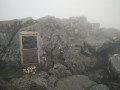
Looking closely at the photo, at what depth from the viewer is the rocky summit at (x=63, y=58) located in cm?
1362

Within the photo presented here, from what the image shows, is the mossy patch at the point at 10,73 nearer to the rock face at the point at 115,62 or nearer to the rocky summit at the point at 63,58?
the rocky summit at the point at 63,58

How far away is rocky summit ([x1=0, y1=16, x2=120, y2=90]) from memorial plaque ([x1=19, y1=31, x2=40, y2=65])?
922mm

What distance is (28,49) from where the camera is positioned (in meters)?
15.9

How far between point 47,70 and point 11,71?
4.94 metres

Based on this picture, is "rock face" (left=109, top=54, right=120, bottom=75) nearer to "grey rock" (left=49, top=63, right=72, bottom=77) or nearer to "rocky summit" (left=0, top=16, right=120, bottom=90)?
"rocky summit" (left=0, top=16, right=120, bottom=90)

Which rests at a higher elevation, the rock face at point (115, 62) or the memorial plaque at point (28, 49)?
the memorial plaque at point (28, 49)

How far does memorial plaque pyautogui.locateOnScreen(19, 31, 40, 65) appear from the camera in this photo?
15.8m

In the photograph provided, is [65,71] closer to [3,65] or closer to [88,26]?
[3,65]

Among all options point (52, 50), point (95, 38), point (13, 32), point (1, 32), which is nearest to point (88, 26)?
point (95, 38)

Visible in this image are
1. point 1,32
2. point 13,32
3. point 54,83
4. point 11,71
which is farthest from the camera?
point 13,32

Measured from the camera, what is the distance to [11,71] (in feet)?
49.6

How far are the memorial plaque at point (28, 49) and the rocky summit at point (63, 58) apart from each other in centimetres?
92

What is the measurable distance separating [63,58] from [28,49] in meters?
5.66

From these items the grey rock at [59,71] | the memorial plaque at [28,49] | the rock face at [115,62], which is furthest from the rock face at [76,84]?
the memorial plaque at [28,49]
